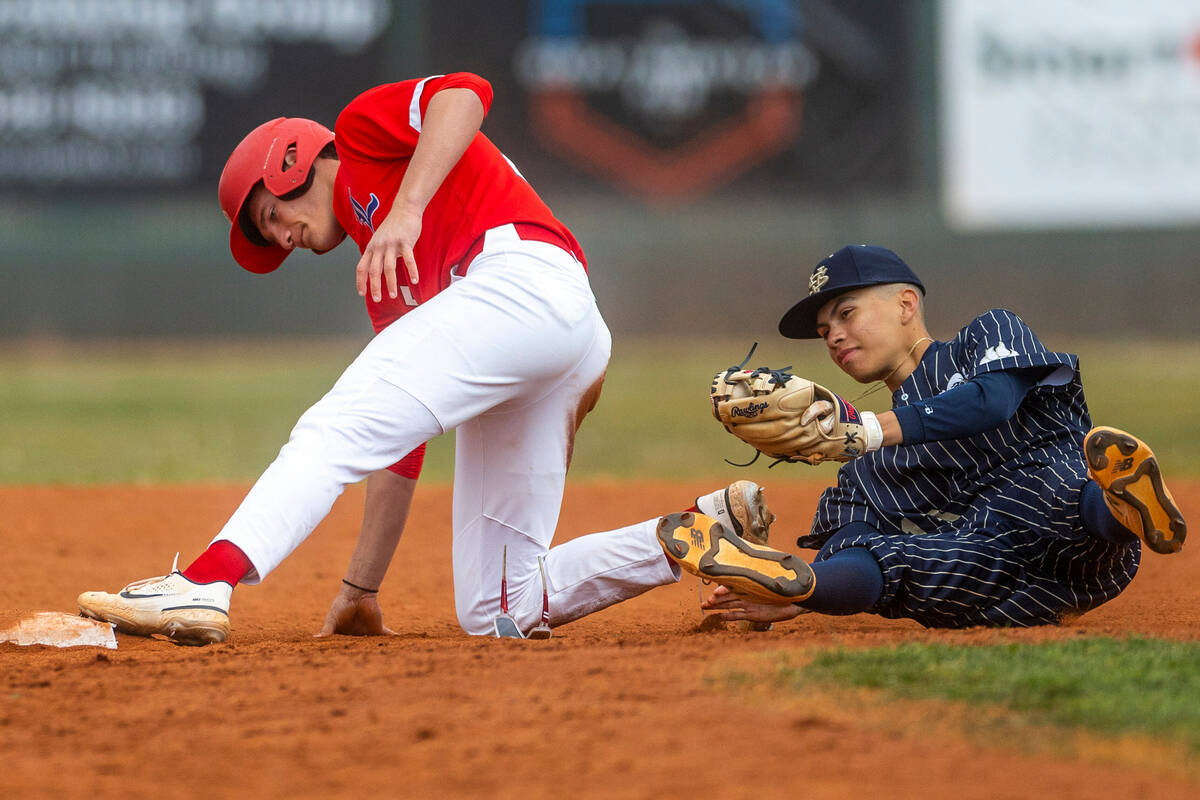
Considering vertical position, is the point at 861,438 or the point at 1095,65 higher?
the point at 1095,65

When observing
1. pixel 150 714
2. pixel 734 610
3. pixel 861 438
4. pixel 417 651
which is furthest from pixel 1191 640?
pixel 150 714

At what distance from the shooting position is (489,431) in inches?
104

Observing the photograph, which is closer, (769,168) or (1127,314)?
(769,168)

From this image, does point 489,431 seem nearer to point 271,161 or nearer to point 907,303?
point 271,161

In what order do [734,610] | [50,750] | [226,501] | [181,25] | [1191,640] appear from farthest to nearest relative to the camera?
[181,25] → [226,501] → [734,610] → [1191,640] → [50,750]

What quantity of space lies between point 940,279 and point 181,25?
712 cm

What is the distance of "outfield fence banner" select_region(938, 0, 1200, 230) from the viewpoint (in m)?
12.2

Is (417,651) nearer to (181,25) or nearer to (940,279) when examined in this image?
(181,25)

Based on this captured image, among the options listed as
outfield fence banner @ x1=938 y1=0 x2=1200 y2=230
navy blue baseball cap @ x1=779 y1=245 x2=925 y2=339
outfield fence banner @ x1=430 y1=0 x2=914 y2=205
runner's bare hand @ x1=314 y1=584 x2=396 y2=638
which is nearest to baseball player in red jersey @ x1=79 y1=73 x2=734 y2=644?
runner's bare hand @ x1=314 y1=584 x2=396 y2=638

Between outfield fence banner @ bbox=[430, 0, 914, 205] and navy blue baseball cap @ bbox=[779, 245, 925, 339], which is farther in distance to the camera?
outfield fence banner @ bbox=[430, 0, 914, 205]

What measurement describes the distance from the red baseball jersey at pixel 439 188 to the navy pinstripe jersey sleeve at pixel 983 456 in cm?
76

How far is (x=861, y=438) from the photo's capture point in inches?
90.3

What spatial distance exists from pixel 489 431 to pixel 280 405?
6323 millimetres

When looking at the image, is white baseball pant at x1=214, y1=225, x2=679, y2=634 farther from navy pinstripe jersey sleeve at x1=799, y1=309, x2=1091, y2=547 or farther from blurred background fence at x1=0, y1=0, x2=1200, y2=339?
blurred background fence at x1=0, y1=0, x2=1200, y2=339
